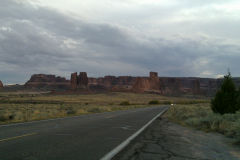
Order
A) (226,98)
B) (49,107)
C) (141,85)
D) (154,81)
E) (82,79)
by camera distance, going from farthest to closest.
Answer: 1. (154,81)
2. (141,85)
3. (82,79)
4. (49,107)
5. (226,98)

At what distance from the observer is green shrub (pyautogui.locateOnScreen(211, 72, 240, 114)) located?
2130cm

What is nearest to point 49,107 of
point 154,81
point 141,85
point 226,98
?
point 226,98

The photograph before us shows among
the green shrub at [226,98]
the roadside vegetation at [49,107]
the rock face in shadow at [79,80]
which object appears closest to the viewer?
the roadside vegetation at [49,107]

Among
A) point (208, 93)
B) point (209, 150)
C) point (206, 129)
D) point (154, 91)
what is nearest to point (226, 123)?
point (206, 129)

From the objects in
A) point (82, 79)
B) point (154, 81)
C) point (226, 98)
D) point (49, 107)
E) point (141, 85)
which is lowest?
point (49, 107)

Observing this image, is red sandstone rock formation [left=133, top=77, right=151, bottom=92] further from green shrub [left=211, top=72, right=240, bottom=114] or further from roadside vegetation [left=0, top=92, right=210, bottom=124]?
green shrub [left=211, top=72, right=240, bottom=114]

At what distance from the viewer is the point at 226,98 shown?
845 inches

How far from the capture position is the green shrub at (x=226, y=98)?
21.3 m

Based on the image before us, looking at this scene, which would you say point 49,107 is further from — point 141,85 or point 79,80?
point 141,85

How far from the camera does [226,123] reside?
14.1 m

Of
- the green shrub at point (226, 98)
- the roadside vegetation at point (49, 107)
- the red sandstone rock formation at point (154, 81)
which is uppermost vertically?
the red sandstone rock formation at point (154, 81)

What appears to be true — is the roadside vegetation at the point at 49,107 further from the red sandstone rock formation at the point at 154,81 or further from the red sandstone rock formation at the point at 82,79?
the red sandstone rock formation at the point at 154,81

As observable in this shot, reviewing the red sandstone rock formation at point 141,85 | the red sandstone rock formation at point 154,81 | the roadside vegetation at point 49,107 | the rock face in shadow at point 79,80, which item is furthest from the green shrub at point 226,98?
the red sandstone rock formation at point 154,81

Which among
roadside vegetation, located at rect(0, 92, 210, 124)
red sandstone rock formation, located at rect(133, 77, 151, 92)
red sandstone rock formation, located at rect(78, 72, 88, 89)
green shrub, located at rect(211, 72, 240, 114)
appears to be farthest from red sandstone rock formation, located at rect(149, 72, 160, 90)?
green shrub, located at rect(211, 72, 240, 114)
